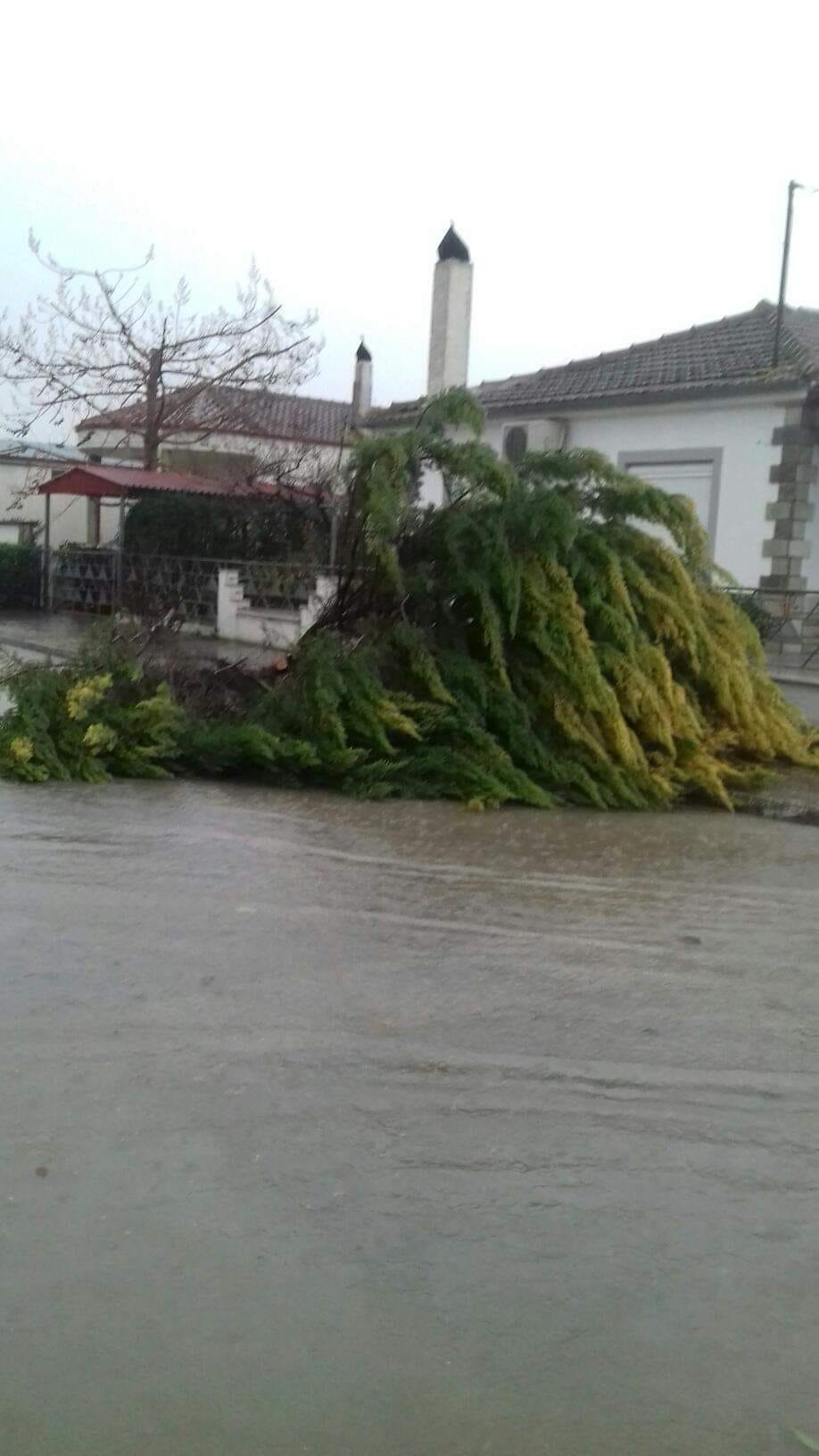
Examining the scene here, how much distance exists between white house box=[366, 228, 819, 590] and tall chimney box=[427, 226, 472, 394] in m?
→ 2.74

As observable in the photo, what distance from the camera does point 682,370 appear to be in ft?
69.9

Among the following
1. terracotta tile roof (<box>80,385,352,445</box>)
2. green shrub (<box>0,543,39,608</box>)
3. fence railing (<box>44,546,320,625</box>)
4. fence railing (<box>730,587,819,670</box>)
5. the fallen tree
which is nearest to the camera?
the fallen tree

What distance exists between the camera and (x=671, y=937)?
6.23m

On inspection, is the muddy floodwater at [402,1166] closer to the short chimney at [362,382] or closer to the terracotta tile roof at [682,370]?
the terracotta tile roof at [682,370]

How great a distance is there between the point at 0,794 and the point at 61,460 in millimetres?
28008

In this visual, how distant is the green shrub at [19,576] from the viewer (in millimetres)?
26844

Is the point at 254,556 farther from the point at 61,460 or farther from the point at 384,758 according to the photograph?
the point at 61,460

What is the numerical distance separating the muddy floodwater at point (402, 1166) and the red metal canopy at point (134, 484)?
16.2m

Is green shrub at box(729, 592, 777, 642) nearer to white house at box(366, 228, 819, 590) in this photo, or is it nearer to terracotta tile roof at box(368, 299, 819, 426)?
white house at box(366, 228, 819, 590)

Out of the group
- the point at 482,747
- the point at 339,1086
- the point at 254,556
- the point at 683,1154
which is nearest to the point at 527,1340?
the point at 683,1154

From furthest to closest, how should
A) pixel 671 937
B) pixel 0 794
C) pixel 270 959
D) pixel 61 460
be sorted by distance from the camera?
pixel 61 460
pixel 0 794
pixel 671 937
pixel 270 959

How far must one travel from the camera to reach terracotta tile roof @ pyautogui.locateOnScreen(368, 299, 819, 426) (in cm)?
1989

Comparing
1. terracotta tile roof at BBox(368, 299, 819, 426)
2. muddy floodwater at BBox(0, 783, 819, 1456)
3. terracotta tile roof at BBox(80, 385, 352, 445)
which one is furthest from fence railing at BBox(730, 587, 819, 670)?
muddy floodwater at BBox(0, 783, 819, 1456)

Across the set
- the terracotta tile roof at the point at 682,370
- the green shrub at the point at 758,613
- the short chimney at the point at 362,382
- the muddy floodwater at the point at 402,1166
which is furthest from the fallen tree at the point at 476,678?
the short chimney at the point at 362,382
